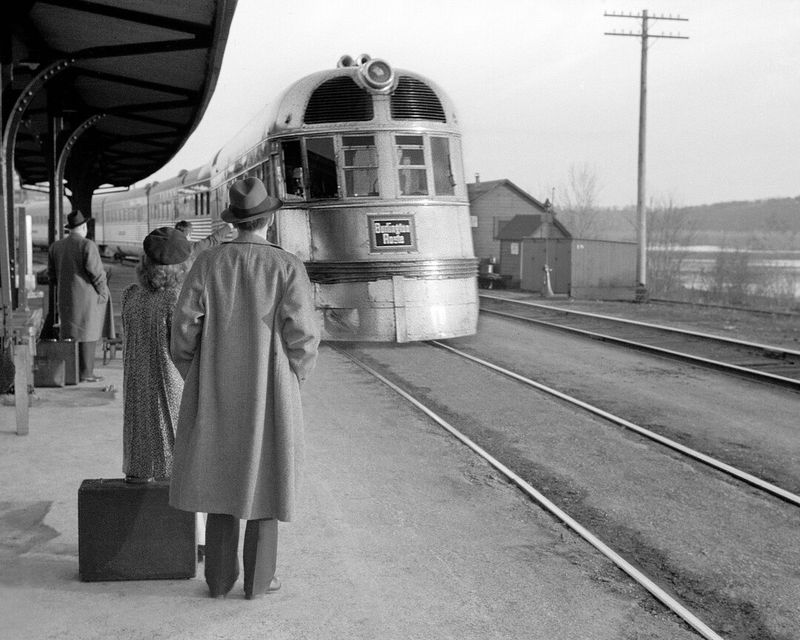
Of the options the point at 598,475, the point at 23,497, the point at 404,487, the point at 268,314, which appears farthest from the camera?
the point at 598,475

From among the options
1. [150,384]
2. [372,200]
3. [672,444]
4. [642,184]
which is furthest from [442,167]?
[642,184]

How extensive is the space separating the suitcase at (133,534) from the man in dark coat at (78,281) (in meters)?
5.88

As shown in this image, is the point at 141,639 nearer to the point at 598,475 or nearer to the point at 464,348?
the point at 598,475

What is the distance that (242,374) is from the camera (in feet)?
14.2

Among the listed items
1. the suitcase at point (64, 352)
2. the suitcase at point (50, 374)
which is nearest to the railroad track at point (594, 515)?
the suitcase at point (64, 352)

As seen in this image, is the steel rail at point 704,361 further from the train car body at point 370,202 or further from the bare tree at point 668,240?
the bare tree at point 668,240

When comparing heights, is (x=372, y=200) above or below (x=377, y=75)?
below

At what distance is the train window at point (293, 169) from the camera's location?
13.1 m

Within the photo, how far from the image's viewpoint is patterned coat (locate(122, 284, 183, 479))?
15.6ft

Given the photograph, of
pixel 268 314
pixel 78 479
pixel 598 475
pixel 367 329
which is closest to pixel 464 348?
pixel 367 329

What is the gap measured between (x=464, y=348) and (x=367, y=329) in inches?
110

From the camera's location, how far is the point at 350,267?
1271cm

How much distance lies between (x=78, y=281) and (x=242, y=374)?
6.53 m

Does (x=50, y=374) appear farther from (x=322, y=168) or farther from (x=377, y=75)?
(x=377, y=75)
